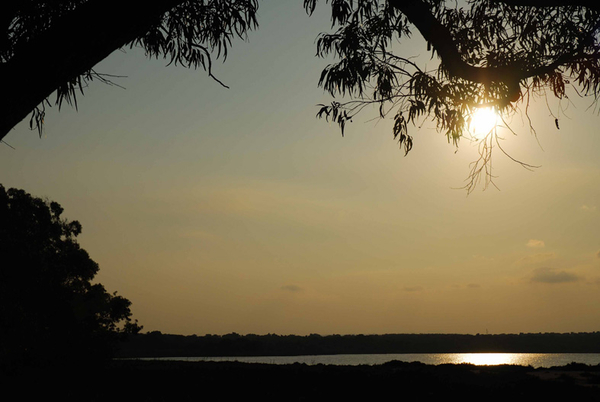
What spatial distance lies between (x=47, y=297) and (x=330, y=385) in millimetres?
19785

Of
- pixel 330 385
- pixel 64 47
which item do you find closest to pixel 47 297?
pixel 330 385

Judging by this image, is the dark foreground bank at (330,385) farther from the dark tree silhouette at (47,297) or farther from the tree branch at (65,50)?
the tree branch at (65,50)

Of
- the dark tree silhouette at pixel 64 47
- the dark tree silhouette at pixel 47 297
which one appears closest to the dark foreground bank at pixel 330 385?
the dark tree silhouette at pixel 47 297

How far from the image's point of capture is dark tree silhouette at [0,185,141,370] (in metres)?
23.8

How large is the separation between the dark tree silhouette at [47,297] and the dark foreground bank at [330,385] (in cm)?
620

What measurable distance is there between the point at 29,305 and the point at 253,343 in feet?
360

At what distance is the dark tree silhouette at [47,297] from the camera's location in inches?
935

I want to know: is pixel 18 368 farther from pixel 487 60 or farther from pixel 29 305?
pixel 487 60

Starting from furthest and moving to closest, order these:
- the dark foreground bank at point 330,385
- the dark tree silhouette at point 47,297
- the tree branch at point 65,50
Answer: the dark tree silhouette at point 47,297 < the dark foreground bank at point 330,385 < the tree branch at point 65,50

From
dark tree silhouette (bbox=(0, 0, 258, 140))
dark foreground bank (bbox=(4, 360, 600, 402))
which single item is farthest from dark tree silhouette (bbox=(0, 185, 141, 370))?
dark tree silhouette (bbox=(0, 0, 258, 140))

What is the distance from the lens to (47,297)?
27.6m

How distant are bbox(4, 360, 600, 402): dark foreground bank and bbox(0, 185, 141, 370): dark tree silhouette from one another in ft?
20.3

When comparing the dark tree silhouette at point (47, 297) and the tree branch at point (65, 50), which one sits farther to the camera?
the dark tree silhouette at point (47, 297)

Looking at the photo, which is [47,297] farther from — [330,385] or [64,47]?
[64,47]
